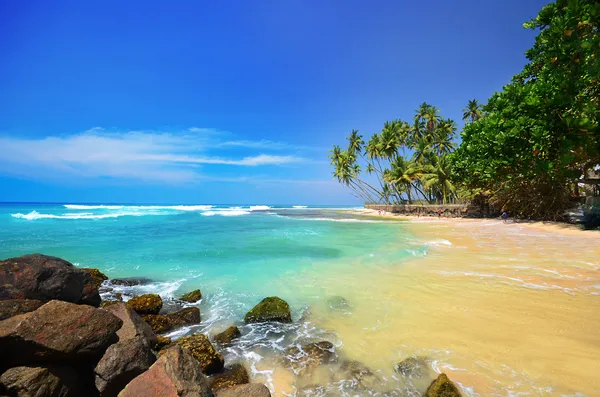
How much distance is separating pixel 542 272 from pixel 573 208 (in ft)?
70.8

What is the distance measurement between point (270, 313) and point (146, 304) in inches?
105

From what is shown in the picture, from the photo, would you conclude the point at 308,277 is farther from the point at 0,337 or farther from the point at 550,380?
the point at 0,337

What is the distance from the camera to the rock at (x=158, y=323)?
5281 mm

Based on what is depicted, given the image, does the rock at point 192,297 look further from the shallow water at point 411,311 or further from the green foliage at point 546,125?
the green foliage at point 546,125

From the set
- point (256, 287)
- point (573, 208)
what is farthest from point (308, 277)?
point (573, 208)

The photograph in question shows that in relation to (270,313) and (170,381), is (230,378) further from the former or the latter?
(270,313)

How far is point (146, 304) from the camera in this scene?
5891mm

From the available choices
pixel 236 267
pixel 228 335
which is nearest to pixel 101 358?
pixel 228 335

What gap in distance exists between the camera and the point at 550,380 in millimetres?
3445

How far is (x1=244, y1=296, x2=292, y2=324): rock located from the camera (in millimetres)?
5809

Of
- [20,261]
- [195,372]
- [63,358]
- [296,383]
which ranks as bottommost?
[296,383]

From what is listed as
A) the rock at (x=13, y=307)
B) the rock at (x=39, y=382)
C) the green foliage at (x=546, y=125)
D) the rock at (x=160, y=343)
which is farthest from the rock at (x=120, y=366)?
the green foliage at (x=546, y=125)

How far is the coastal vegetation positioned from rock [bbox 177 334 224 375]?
9.67 metres

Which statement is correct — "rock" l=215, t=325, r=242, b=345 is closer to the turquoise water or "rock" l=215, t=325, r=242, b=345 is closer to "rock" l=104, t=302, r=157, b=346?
the turquoise water
